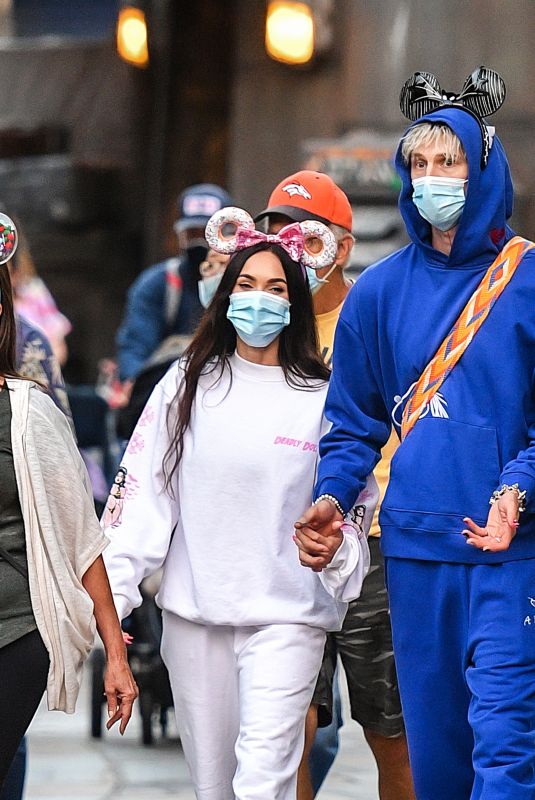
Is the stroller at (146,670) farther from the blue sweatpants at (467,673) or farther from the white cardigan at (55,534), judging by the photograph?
the white cardigan at (55,534)

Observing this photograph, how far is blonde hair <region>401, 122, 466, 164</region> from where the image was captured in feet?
16.1

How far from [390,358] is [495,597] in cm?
75

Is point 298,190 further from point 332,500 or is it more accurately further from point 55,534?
point 55,534

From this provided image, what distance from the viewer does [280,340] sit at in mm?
5508

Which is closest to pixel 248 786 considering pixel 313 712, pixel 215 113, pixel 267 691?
pixel 267 691

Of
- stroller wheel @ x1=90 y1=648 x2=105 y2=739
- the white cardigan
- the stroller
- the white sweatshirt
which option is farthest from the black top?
stroller wheel @ x1=90 y1=648 x2=105 y2=739

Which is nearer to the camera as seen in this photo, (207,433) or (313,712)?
(207,433)

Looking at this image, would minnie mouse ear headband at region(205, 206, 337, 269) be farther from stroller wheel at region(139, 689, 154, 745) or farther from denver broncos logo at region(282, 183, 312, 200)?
stroller wheel at region(139, 689, 154, 745)

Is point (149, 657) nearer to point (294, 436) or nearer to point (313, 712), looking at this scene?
point (313, 712)

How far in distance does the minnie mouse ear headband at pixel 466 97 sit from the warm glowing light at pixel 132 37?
12.4 metres

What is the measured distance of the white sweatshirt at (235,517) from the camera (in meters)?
5.21

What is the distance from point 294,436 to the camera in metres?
5.28

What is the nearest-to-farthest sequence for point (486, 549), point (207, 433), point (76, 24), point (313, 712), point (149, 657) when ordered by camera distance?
point (486, 549) → point (207, 433) → point (313, 712) → point (149, 657) → point (76, 24)

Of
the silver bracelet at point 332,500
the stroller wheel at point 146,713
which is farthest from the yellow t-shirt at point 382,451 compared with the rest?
the stroller wheel at point 146,713
